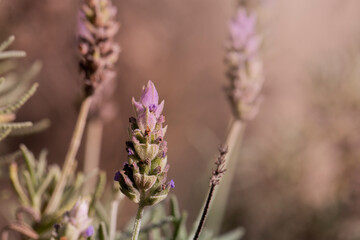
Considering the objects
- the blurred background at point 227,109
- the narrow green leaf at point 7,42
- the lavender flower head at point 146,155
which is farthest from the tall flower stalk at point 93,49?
the blurred background at point 227,109

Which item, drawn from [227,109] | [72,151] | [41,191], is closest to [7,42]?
[72,151]

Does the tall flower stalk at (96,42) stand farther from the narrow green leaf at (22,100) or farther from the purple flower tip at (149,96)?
the purple flower tip at (149,96)

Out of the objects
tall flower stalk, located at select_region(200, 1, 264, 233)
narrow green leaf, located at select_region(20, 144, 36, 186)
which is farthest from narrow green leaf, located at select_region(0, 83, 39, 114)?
tall flower stalk, located at select_region(200, 1, 264, 233)

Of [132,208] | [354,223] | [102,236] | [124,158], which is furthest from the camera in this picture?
[132,208]

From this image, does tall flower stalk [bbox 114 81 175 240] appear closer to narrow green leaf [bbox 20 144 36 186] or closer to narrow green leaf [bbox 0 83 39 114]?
narrow green leaf [bbox 0 83 39 114]

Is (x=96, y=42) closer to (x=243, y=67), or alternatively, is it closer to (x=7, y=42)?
(x=7, y=42)

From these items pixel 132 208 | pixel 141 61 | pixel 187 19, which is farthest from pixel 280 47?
pixel 132 208

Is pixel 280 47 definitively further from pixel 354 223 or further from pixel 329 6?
pixel 354 223
